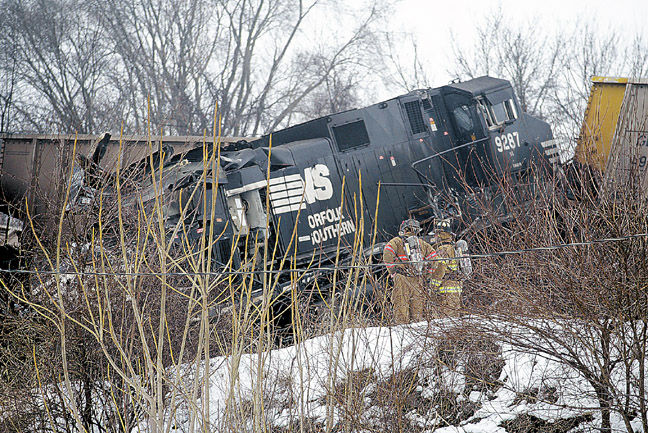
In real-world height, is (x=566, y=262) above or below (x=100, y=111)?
below

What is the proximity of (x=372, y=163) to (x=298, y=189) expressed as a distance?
196cm

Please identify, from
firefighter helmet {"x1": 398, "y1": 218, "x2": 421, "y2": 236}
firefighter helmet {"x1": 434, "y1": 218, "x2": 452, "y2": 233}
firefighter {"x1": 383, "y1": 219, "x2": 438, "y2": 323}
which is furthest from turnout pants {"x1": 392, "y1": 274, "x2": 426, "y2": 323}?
firefighter helmet {"x1": 434, "y1": 218, "x2": 452, "y2": 233}

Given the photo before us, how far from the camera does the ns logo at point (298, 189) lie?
10.8m

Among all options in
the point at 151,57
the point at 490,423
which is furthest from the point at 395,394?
the point at 151,57

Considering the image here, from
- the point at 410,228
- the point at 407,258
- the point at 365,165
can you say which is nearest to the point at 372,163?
the point at 365,165

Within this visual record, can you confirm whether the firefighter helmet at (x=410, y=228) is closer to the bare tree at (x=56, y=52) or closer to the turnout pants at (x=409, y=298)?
the turnout pants at (x=409, y=298)

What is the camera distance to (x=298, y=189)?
36.7 feet

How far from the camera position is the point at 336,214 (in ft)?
37.9

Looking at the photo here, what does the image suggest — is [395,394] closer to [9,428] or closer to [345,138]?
[9,428]

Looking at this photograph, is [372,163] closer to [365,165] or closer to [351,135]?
[365,165]

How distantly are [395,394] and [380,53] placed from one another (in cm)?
2640

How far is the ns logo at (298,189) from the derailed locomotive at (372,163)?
19 millimetres

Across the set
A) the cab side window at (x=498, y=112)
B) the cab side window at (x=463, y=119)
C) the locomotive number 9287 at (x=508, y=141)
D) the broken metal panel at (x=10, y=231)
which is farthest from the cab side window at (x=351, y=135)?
the broken metal panel at (x=10, y=231)

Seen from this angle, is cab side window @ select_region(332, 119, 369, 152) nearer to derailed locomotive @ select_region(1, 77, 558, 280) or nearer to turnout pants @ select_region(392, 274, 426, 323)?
derailed locomotive @ select_region(1, 77, 558, 280)
